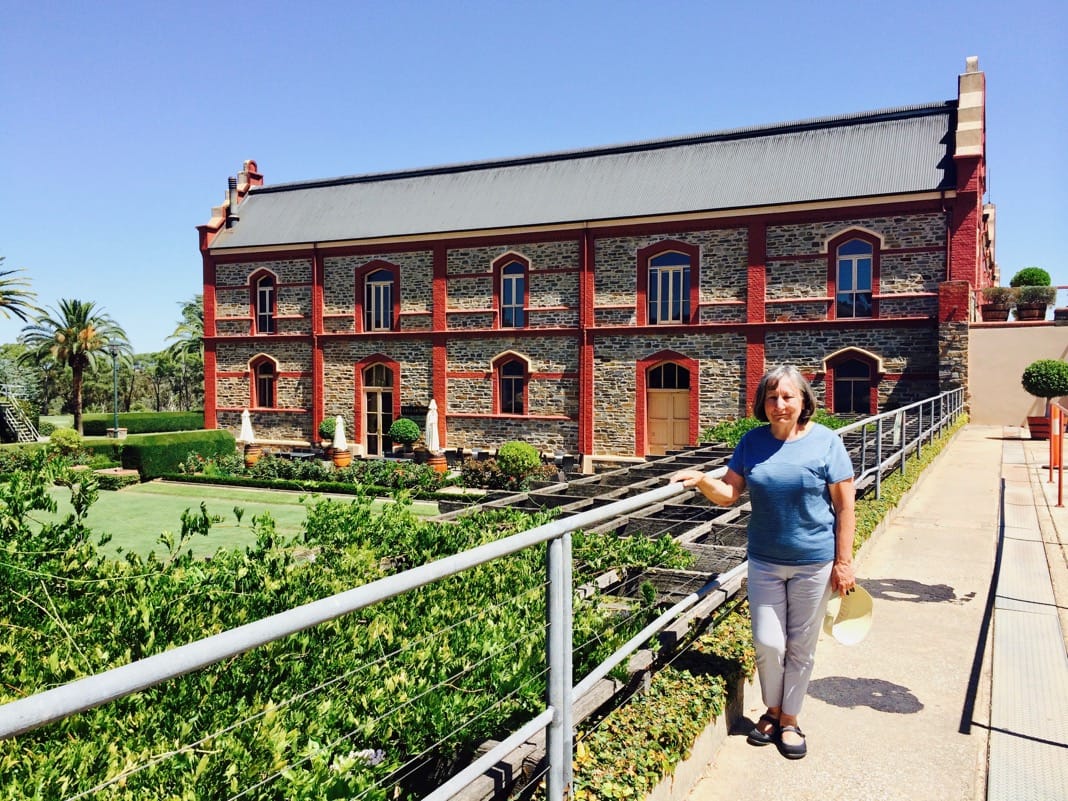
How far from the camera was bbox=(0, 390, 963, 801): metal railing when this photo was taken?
1262mm

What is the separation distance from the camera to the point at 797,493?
11.7 ft

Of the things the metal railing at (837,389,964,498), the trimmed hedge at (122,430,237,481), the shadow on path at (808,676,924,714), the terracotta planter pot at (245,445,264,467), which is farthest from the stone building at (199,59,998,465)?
the shadow on path at (808,676,924,714)

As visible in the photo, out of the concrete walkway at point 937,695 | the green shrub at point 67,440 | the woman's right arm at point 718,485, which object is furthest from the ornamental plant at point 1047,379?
the green shrub at point 67,440

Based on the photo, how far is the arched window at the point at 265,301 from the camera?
29.6 meters

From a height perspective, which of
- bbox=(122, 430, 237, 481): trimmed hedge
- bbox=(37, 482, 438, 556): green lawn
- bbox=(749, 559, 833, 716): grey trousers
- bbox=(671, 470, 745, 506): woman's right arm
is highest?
bbox=(671, 470, 745, 506): woman's right arm

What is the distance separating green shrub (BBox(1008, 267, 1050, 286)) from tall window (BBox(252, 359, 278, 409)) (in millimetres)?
27860

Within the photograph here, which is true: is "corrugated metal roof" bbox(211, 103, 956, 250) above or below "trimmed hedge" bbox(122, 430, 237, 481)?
above

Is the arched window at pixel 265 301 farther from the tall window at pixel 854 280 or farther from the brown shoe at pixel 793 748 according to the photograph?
the brown shoe at pixel 793 748

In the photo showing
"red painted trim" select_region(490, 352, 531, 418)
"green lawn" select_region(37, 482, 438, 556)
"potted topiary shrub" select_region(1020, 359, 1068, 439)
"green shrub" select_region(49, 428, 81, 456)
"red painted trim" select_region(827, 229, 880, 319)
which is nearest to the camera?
"green lawn" select_region(37, 482, 438, 556)

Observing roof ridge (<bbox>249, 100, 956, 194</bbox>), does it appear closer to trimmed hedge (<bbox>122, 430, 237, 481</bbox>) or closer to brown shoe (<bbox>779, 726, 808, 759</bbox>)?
trimmed hedge (<bbox>122, 430, 237, 481</bbox>)

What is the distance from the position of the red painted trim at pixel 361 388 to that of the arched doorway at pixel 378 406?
0.12 metres

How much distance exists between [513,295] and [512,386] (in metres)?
3.12

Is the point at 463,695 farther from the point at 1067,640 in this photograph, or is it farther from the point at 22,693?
the point at 1067,640

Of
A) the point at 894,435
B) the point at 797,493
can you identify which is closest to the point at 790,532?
the point at 797,493
